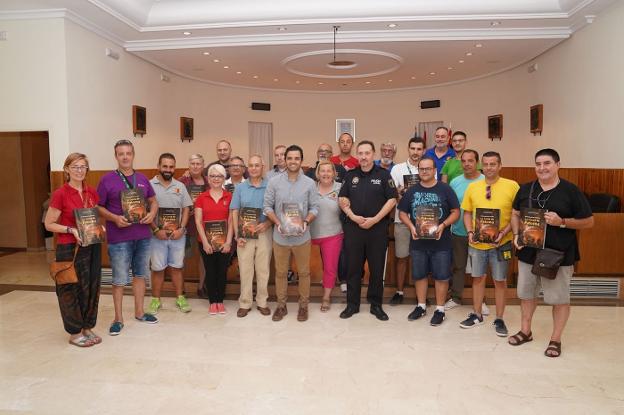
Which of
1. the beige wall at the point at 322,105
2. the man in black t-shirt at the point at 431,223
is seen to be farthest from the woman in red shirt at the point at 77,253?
the beige wall at the point at 322,105

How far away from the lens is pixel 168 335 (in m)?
3.78

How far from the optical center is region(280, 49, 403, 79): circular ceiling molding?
320 inches

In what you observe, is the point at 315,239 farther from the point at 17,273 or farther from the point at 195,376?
the point at 17,273

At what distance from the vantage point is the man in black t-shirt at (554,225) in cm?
315

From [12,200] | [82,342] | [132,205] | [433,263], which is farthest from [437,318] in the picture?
[12,200]

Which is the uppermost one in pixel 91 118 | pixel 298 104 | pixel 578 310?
pixel 298 104

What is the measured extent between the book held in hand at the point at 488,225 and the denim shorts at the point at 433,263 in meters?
0.43

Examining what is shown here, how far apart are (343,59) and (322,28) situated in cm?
179

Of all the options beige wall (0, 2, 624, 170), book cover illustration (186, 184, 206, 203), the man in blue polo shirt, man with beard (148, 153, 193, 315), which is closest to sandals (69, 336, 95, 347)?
man with beard (148, 153, 193, 315)

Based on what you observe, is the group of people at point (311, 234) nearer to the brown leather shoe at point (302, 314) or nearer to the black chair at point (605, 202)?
the brown leather shoe at point (302, 314)

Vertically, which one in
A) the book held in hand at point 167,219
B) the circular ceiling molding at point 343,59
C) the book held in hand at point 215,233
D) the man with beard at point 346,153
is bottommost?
the book held in hand at point 215,233

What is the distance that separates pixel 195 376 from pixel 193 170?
221cm

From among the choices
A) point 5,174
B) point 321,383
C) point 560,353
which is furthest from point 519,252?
point 5,174

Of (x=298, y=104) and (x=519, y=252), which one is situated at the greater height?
(x=298, y=104)
